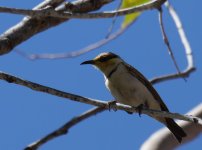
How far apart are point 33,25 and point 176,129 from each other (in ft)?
5.58

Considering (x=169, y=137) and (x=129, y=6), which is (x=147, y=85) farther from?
(x=129, y=6)

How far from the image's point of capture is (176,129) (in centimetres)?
471

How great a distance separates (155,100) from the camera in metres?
5.18

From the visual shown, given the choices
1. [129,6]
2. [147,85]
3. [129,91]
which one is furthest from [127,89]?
[129,6]

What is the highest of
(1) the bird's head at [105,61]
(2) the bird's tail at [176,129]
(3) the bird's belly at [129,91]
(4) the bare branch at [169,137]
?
(1) the bird's head at [105,61]

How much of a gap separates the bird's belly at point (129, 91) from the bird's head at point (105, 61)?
311 millimetres

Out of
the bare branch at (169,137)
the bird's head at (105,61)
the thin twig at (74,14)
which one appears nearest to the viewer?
the thin twig at (74,14)

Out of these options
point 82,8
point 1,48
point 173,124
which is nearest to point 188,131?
point 173,124

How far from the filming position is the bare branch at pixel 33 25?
3635 mm

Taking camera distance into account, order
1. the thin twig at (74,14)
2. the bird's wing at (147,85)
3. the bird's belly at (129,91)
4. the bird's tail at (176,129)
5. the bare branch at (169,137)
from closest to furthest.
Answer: the thin twig at (74,14) < the bare branch at (169,137) < the bird's tail at (176,129) < the bird's belly at (129,91) < the bird's wing at (147,85)

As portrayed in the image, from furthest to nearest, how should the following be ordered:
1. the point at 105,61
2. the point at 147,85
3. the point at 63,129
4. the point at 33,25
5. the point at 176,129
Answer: the point at 105,61 → the point at 147,85 → the point at 176,129 → the point at 63,129 → the point at 33,25

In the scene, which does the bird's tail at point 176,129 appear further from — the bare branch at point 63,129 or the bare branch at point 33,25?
the bare branch at point 33,25

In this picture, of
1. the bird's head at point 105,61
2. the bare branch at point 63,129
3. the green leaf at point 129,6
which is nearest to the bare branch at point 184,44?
the green leaf at point 129,6

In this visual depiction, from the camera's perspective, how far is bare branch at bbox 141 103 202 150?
406 centimetres
